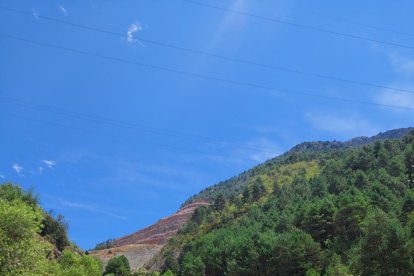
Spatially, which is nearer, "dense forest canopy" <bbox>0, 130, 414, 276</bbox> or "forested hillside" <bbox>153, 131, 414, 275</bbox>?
"dense forest canopy" <bbox>0, 130, 414, 276</bbox>

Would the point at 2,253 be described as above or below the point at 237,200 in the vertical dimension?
below

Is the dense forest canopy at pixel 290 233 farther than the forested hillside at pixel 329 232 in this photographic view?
No

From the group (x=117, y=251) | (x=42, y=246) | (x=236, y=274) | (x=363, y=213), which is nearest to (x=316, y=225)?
(x=363, y=213)

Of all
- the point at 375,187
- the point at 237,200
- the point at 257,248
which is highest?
the point at 237,200

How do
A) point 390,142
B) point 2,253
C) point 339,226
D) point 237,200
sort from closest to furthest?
1. point 2,253
2. point 339,226
3. point 390,142
4. point 237,200

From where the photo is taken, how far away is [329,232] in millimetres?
86562

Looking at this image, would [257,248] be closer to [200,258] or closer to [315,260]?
[315,260]

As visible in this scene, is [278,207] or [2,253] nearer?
[2,253]

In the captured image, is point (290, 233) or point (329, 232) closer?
point (290, 233)

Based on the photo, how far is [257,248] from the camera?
8262cm

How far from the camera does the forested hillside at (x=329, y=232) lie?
52.9m

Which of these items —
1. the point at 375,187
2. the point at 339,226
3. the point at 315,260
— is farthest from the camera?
the point at 375,187

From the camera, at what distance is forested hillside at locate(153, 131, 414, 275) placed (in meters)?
52.9

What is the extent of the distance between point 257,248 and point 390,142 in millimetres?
81252
